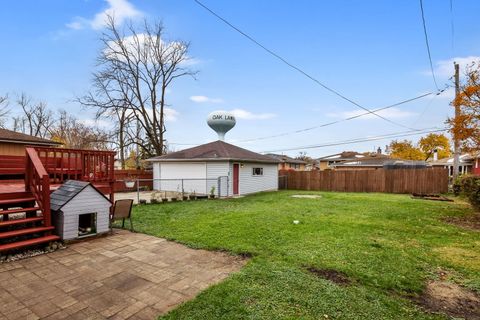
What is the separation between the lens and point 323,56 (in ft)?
38.7

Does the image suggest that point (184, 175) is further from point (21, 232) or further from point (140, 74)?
point (140, 74)

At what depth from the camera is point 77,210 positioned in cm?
542

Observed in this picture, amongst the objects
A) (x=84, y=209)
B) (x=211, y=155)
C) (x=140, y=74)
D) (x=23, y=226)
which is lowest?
(x=23, y=226)

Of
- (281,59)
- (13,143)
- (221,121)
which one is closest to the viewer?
(281,59)

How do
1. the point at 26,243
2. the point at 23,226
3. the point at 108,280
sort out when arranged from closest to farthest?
the point at 108,280 → the point at 26,243 → the point at 23,226

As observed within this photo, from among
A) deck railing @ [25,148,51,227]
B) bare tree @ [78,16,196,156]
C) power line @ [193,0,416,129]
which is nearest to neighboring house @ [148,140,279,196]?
power line @ [193,0,416,129]

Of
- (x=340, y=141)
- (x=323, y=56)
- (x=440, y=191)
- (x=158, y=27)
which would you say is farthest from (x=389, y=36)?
(x=340, y=141)

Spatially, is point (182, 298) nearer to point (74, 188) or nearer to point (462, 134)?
point (74, 188)

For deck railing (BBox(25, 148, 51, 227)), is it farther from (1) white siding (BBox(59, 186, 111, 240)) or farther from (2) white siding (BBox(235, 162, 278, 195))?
(2) white siding (BBox(235, 162, 278, 195))

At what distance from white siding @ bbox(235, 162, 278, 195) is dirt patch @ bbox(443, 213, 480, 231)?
9836mm

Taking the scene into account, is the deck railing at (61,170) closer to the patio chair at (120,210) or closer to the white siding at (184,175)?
the patio chair at (120,210)

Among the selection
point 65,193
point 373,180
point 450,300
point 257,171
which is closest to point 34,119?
point 257,171

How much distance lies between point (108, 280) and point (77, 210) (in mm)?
2364

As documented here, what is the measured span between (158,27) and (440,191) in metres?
24.6
